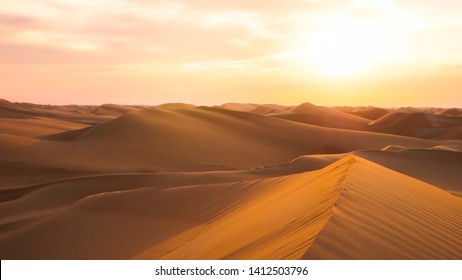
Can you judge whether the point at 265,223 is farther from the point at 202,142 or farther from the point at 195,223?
the point at 202,142

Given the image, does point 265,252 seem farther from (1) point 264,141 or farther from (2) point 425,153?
(1) point 264,141

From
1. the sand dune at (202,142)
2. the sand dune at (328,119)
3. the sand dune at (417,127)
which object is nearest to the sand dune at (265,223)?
the sand dune at (202,142)

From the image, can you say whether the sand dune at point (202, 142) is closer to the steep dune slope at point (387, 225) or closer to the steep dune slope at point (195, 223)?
the steep dune slope at point (195, 223)

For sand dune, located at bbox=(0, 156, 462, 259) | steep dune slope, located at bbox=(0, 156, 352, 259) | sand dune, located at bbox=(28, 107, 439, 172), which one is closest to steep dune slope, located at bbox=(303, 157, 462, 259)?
sand dune, located at bbox=(0, 156, 462, 259)

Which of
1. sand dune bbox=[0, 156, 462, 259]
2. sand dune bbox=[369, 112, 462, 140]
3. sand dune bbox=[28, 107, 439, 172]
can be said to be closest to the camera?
sand dune bbox=[0, 156, 462, 259]

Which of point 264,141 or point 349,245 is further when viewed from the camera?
point 264,141

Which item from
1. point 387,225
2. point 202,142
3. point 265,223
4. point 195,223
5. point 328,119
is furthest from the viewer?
point 328,119

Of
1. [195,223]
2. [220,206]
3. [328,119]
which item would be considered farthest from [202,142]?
[328,119]

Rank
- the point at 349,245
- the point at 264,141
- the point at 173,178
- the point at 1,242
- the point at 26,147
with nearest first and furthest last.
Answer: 1. the point at 349,245
2. the point at 1,242
3. the point at 173,178
4. the point at 26,147
5. the point at 264,141

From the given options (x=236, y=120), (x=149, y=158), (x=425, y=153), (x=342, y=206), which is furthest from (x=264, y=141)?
(x=342, y=206)

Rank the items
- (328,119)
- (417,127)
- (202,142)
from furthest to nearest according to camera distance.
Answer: (328,119)
(417,127)
(202,142)

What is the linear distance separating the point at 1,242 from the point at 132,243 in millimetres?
2458

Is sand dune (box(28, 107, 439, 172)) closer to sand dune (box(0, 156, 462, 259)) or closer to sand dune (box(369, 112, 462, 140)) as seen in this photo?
sand dune (box(0, 156, 462, 259))
